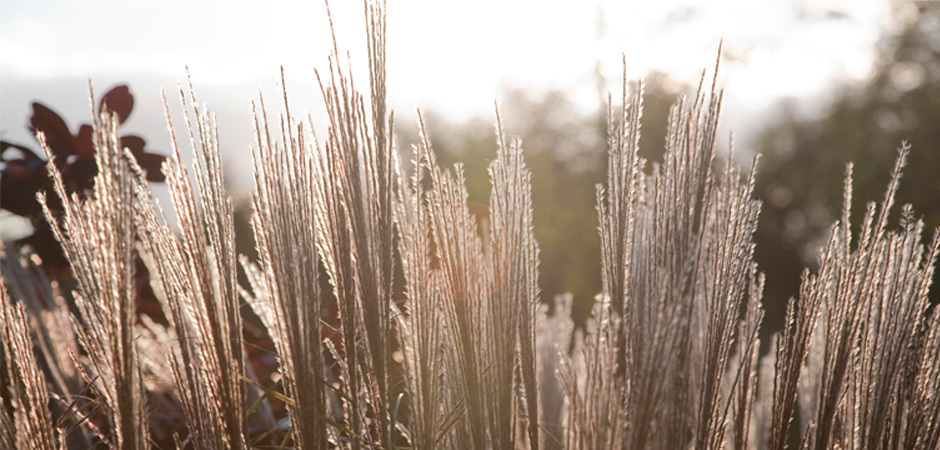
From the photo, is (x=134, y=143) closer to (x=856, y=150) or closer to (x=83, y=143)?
(x=83, y=143)

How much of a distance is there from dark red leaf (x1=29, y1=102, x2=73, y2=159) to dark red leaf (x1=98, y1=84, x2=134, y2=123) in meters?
0.15

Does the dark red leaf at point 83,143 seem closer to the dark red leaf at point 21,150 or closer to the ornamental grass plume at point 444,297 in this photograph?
the dark red leaf at point 21,150

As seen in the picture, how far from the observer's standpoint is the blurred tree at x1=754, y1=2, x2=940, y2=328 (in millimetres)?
12805

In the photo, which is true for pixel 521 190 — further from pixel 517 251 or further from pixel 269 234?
pixel 269 234

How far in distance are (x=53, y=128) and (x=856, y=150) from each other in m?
14.5

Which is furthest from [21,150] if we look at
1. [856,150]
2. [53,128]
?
[856,150]

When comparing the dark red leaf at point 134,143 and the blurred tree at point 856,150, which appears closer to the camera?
the dark red leaf at point 134,143

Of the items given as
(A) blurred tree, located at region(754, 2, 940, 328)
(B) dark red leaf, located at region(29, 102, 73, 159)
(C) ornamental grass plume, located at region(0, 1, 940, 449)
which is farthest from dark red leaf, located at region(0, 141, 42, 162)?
(A) blurred tree, located at region(754, 2, 940, 328)

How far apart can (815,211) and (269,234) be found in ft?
57.0

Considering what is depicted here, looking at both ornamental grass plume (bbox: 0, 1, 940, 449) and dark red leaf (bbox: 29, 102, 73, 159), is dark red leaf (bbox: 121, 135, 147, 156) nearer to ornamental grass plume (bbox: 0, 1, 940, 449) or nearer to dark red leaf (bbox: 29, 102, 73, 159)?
dark red leaf (bbox: 29, 102, 73, 159)

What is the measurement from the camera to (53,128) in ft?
7.70

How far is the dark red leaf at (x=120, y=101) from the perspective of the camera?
2314mm

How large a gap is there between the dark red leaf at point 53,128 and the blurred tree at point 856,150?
10436 millimetres

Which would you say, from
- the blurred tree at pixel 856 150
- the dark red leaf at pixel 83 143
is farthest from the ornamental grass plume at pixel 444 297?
the blurred tree at pixel 856 150
